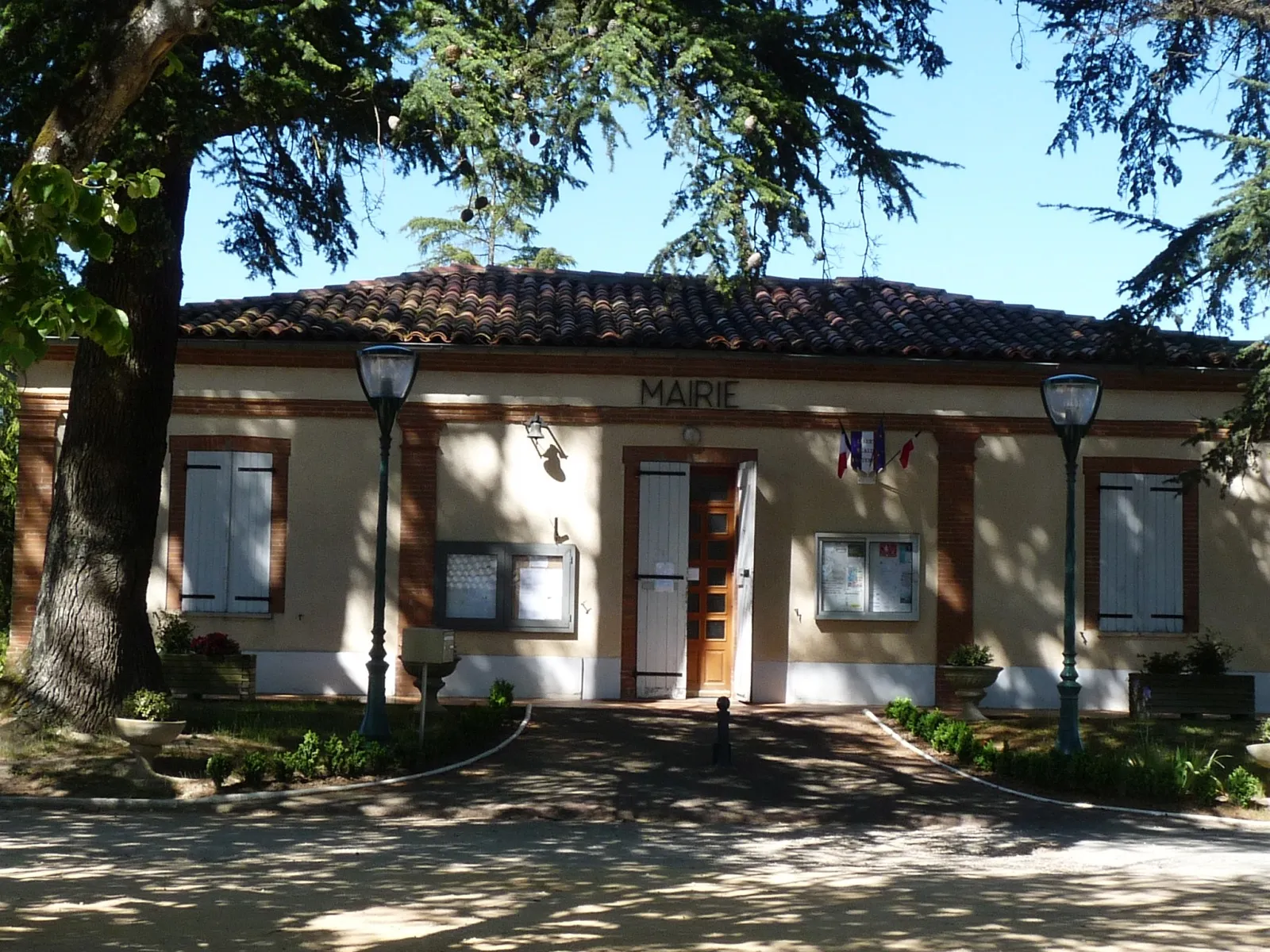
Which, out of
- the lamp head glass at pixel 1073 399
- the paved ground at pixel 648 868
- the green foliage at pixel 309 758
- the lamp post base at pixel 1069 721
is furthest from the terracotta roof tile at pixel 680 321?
the green foliage at pixel 309 758

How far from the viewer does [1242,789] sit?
10.6 m

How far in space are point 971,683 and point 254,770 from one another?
7.24m

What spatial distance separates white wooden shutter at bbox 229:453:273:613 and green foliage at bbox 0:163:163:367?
10311 mm

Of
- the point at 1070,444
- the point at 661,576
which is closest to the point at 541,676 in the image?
the point at 661,576

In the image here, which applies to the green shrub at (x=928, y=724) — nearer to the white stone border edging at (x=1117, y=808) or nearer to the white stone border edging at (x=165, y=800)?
the white stone border edging at (x=1117, y=808)

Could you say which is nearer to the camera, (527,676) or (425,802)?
(425,802)

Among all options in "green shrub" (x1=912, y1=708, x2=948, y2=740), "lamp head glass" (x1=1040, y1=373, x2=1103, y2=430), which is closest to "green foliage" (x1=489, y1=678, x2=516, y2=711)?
"green shrub" (x1=912, y1=708, x2=948, y2=740)

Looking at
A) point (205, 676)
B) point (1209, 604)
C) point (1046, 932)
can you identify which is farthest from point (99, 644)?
point (1209, 604)

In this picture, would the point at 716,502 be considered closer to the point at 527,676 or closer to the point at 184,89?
the point at 527,676

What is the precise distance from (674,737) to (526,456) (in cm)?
388

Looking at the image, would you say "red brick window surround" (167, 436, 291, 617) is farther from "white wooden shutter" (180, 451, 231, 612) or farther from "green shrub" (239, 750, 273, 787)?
"green shrub" (239, 750, 273, 787)

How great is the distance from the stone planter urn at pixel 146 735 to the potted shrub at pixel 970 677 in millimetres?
7571

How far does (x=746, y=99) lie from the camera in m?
10.2

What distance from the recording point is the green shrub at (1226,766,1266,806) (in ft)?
34.9
